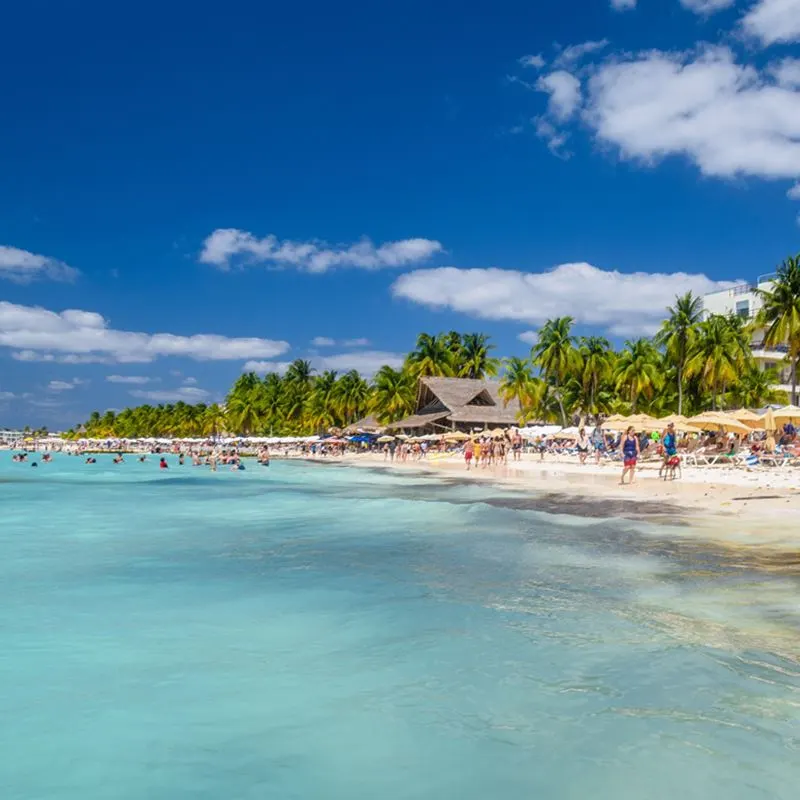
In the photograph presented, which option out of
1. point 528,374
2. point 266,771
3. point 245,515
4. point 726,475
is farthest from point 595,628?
point 528,374

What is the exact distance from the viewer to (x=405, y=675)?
5.56 metres

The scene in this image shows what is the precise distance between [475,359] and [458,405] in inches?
489

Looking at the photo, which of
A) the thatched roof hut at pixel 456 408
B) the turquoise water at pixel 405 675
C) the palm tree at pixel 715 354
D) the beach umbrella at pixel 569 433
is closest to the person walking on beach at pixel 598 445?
the beach umbrella at pixel 569 433

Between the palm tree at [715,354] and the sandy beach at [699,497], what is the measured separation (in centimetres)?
1729

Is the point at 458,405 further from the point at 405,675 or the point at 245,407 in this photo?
the point at 405,675

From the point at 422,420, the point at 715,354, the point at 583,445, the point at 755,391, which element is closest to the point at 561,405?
the point at 422,420

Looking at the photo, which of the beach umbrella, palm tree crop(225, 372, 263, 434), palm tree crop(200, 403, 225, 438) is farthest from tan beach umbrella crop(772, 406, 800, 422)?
palm tree crop(200, 403, 225, 438)

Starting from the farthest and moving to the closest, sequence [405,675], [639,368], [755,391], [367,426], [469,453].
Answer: [367,426]
[755,391]
[639,368]
[469,453]
[405,675]

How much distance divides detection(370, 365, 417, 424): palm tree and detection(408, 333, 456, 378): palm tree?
4.53 ft

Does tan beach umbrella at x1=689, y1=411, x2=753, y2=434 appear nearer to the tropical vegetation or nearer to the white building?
the tropical vegetation

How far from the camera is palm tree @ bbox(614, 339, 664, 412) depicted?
4884 centimetres

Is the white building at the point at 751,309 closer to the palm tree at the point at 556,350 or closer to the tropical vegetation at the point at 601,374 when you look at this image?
the tropical vegetation at the point at 601,374

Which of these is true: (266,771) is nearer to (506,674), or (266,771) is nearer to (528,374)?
(506,674)

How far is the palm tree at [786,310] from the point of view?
3884cm
